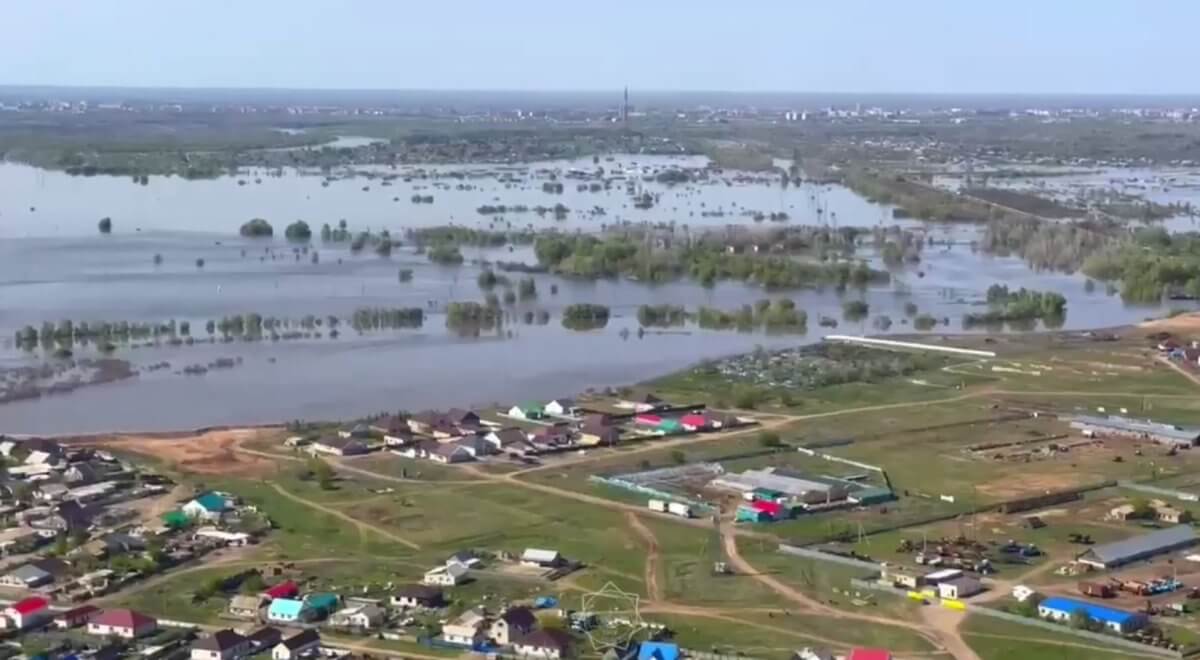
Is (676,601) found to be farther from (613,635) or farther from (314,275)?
(314,275)

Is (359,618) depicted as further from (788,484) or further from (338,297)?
(338,297)

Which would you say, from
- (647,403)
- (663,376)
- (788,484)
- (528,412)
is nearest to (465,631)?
(788,484)

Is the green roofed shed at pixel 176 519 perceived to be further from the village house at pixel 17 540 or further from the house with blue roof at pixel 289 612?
the house with blue roof at pixel 289 612

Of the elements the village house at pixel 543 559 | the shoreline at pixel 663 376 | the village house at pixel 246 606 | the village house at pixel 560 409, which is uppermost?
the village house at pixel 246 606

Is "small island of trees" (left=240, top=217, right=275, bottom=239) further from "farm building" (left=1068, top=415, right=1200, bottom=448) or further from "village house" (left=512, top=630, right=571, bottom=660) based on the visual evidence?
"village house" (left=512, top=630, right=571, bottom=660)

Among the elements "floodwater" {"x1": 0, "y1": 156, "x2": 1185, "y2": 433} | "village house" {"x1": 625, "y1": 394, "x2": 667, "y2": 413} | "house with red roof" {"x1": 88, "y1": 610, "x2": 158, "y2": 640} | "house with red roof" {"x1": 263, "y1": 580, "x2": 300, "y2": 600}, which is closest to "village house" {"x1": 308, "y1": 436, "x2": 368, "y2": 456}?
"floodwater" {"x1": 0, "y1": 156, "x2": 1185, "y2": 433}

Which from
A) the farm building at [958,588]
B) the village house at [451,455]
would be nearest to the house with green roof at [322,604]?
the farm building at [958,588]

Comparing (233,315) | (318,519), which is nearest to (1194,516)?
(318,519)
